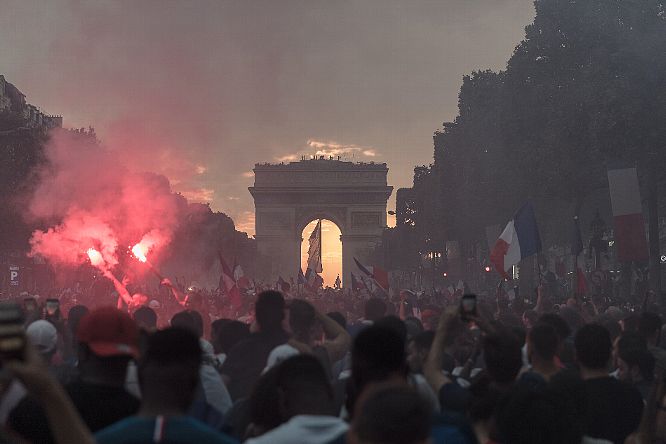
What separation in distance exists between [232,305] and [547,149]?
17.8 metres

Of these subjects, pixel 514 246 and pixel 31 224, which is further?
pixel 31 224

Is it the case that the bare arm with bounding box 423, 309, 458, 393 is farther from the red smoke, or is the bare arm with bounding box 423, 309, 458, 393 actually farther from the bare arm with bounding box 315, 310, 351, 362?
the red smoke

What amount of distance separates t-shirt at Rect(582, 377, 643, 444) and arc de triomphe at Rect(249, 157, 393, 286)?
287 feet

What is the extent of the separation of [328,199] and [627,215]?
8033 centimetres

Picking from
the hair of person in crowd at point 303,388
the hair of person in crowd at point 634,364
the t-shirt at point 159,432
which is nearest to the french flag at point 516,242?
the hair of person in crowd at point 634,364

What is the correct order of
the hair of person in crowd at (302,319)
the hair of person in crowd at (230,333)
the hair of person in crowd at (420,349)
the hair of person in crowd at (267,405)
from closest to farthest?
the hair of person in crowd at (267,405) < the hair of person in crowd at (420,349) < the hair of person in crowd at (302,319) < the hair of person in crowd at (230,333)

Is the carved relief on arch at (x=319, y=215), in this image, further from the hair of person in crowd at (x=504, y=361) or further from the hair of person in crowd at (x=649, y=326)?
the hair of person in crowd at (x=504, y=361)

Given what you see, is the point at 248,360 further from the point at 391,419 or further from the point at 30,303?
the point at 30,303

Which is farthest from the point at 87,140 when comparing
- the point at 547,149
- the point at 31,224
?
the point at 547,149

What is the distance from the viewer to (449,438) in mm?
4090

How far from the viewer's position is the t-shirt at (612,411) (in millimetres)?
5703

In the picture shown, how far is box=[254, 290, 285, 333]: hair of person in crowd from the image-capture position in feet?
22.0

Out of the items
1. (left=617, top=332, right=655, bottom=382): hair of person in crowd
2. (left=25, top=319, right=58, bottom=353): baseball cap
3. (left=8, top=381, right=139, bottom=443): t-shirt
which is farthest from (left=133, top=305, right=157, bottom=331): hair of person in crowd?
(left=8, top=381, right=139, bottom=443): t-shirt

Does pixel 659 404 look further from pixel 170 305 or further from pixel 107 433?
pixel 170 305
